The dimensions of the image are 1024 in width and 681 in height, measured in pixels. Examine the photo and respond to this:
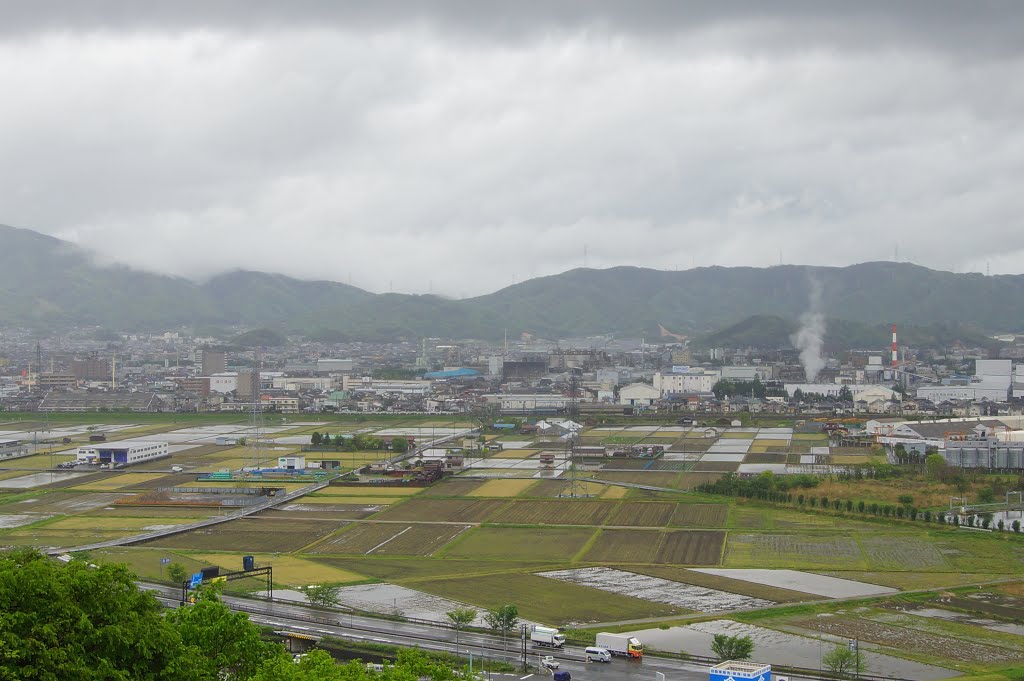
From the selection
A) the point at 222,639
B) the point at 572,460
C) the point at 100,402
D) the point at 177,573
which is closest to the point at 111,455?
the point at 572,460

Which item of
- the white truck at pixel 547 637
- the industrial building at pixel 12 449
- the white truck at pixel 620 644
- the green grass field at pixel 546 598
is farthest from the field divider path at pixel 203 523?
the industrial building at pixel 12 449

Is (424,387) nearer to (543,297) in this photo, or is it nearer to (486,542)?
(486,542)

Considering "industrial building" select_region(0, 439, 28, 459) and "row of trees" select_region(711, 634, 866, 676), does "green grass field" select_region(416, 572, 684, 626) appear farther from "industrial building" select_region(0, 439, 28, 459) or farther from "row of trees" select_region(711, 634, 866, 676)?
"industrial building" select_region(0, 439, 28, 459)

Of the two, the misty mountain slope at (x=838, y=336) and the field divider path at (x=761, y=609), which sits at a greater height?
the misty mountain slope at (x=838, y=336)

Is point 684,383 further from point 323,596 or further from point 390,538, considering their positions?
point 323,596

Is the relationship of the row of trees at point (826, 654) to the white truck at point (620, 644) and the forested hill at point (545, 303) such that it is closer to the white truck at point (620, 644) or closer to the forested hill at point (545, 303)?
the white truck at point (620, 644)

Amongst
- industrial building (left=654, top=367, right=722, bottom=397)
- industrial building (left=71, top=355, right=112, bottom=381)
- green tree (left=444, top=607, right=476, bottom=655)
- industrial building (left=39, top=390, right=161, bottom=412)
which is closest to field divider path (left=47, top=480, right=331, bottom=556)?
green tree (left=444, top=607, right=476, bottom=655)
